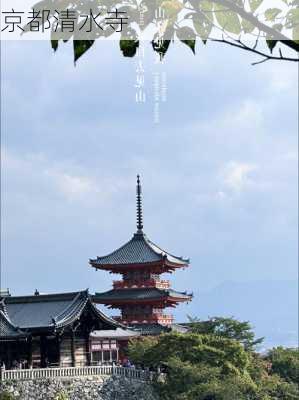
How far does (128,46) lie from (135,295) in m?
46.3

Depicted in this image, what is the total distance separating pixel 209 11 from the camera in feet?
13.1

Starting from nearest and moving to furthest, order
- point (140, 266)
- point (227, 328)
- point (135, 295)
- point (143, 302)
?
1. point (227, 328)
2. point (143, 302)
3. point (135, 295)
4. point (140, 266)

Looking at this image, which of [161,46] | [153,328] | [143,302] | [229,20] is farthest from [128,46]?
[143,302]

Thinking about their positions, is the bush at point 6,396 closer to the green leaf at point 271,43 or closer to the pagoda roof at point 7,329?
the pagoda roof at point 7,329

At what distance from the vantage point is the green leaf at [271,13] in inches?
162

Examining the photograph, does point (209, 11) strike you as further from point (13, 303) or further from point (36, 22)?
point (13, 303)

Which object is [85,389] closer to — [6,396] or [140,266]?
[6,396]

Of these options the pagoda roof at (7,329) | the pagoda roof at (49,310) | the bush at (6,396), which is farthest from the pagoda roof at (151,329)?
the bush at (6,396)

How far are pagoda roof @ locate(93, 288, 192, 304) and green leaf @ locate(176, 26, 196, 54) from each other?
45875 mm

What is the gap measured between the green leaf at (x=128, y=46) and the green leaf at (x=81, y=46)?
165 millimetres

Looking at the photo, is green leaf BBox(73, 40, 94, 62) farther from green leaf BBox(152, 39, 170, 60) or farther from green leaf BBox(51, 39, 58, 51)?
green leaf BBox(152, 39, 170, 60)

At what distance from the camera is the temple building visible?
3788 centimetres

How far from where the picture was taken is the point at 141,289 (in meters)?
50.6

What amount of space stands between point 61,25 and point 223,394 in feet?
108
